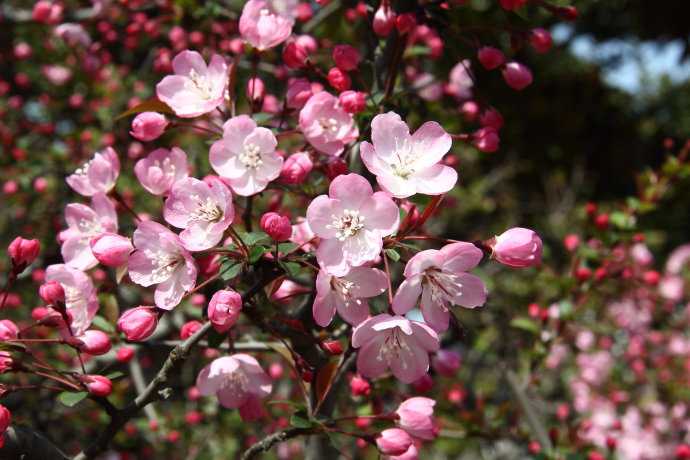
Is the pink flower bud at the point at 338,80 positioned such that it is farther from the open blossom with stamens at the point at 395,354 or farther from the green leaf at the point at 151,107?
the open blossom with stamens at the point at 395,354

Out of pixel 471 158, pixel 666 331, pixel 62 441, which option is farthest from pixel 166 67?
pixel 666 331

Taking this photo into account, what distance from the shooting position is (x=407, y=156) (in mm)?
1157

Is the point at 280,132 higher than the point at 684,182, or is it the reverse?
the point at 280,132

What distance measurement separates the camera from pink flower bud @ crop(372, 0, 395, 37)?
1351 millimetres

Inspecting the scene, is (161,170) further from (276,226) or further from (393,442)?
(393,442)

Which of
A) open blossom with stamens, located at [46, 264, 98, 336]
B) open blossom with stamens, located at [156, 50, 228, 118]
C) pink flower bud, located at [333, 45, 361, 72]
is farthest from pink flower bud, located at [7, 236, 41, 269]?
pink flower bud, located at [333, 45, 361, 72]

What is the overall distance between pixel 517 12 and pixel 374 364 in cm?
85

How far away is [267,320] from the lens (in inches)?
47.3

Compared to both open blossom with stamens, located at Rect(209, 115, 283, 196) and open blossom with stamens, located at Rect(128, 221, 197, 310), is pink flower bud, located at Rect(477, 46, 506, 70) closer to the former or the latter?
open blossom with stamens, located at Rect(209, 115, 283, 196)

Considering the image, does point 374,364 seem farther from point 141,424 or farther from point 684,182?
point 684,182

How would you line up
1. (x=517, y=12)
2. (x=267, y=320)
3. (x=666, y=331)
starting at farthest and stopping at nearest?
(x=666, y=331) < (x=517, y=12) < (x=267, y=320)

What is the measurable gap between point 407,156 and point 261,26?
0.45m

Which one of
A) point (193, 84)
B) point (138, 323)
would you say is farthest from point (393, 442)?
point (193, 84)

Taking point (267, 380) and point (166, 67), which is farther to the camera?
point (166, 67)
